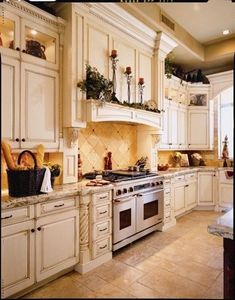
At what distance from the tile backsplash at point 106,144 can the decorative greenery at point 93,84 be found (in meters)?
0.56

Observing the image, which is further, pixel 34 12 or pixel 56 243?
pixel 34 12

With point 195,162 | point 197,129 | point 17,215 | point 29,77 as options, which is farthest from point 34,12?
point 195,162

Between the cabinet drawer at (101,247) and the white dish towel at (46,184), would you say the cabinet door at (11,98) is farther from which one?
the cabinet drawer at (101,247)

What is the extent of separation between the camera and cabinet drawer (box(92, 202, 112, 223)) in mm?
2309

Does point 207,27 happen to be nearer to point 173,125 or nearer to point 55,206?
point 173,125

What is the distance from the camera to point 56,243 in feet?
6.63

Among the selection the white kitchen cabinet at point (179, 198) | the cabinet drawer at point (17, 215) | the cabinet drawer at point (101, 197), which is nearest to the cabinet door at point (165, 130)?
the white kitchen cabinet at point (179, 198)

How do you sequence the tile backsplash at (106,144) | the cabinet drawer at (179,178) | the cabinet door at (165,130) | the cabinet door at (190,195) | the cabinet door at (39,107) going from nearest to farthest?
the cabinet door at (39,107) → the tile backsplash at (106,144) → the cabinet drawer at (179,178) → the cabinet door at (190,195) → the cabinet door at (165,130)

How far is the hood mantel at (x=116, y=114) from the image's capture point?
2508 millimetres

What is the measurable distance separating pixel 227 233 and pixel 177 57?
12.8ft

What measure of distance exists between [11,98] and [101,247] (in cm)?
166

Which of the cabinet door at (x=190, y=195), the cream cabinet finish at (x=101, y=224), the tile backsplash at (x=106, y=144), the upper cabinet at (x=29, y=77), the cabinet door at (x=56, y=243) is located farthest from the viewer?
the cabinet door at (x=190, y=195)

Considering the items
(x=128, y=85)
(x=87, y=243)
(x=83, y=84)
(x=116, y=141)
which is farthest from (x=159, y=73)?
(x=87, y=243)

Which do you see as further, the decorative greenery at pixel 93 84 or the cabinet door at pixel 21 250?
the decorative greenery at pixel 93 84
